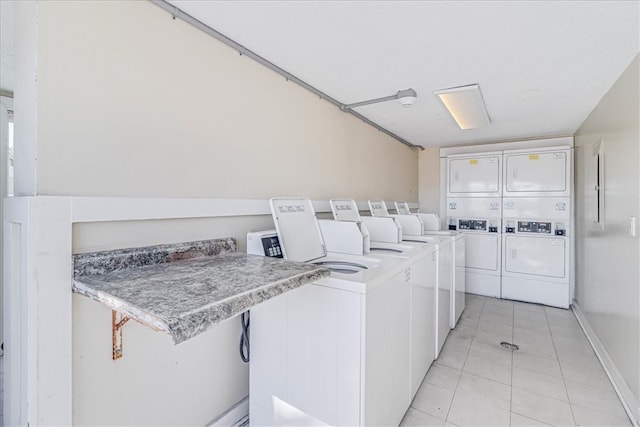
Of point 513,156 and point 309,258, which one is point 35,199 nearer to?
point 309,258

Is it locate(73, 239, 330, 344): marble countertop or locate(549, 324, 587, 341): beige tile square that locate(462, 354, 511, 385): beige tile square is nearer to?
locate(549, 324, 587, 341): beige tile square

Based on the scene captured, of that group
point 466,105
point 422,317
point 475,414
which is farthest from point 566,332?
point 466,105

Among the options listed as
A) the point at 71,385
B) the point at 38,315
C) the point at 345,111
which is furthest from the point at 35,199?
the point at 345,111

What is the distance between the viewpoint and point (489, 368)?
2.42 meters

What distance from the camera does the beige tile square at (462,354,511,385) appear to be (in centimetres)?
230

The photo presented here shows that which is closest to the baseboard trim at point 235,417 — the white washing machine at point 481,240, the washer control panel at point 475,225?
the white washing machine at point 481,240

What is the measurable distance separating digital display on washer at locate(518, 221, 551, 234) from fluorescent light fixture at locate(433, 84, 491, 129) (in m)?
1.61

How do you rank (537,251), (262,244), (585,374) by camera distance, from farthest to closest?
(537,251) < (585,374) < (262,244)

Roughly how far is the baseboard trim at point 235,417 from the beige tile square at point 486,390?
143cm

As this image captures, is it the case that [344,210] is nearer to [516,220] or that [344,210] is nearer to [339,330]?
[339,330]

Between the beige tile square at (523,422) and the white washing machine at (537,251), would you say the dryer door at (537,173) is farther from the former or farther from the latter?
the beige tile square at (523,422)

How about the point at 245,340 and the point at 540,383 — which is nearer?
the point at 245,340

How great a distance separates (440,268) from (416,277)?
2.17 feet

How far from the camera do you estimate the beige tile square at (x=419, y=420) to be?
183cm
